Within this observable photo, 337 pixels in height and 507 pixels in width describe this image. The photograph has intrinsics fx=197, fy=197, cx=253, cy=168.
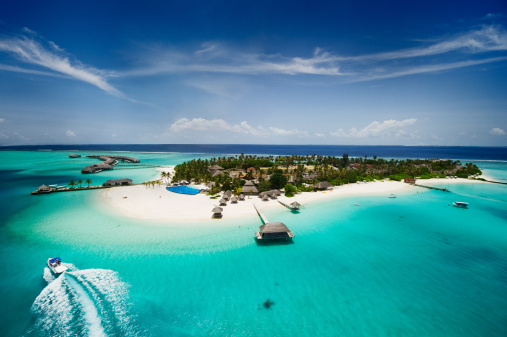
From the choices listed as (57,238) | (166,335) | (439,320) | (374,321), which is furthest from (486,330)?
(57,238)

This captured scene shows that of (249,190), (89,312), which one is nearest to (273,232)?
(89,312)

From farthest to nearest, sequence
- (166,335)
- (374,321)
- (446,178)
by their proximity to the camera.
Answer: (446,178) → (374,321) → (166,335)

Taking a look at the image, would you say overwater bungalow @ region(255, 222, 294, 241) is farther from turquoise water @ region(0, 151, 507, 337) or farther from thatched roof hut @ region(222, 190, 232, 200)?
thatched roof hut @ region(222, 190, 232, 200)

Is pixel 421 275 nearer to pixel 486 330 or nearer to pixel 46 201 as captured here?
pixel 486 330

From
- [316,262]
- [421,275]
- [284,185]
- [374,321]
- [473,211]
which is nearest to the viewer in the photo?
[374,321]

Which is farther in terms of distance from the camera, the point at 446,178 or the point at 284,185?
the point at 446,178

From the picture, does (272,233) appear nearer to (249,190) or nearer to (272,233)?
(272,233)
